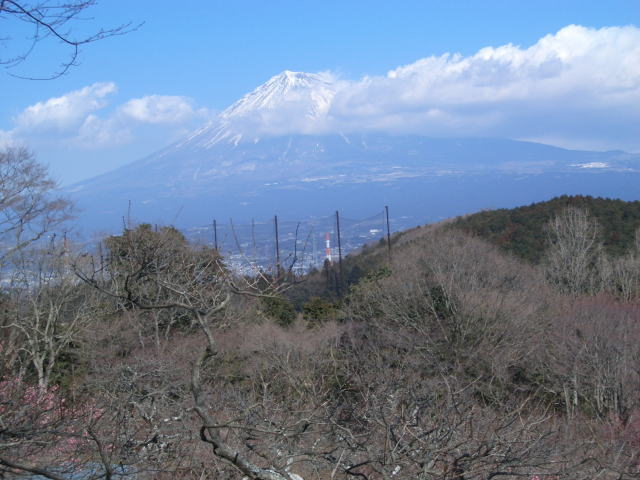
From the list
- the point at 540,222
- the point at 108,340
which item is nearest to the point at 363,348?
the point at 108,340

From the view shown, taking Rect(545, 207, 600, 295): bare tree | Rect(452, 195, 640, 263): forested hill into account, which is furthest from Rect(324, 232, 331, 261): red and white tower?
Rect(545, 207, 600, 295): bare tree

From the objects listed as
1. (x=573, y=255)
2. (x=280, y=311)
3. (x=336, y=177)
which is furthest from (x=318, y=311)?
(x=336, y=177)

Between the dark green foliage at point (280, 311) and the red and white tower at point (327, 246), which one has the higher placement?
the red and white tower at point (327, 246)

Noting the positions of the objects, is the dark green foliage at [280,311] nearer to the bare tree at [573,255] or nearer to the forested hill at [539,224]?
the bare tree at [573,255]

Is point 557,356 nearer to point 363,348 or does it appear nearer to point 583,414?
point 583,414

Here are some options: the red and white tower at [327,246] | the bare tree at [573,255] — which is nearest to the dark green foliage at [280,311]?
the red and white tower at [327,246]

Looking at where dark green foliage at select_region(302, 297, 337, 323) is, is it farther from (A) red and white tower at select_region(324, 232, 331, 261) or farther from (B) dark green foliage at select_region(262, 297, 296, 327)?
(A) red and white tower at select_region(324, 232, 331, 261)
